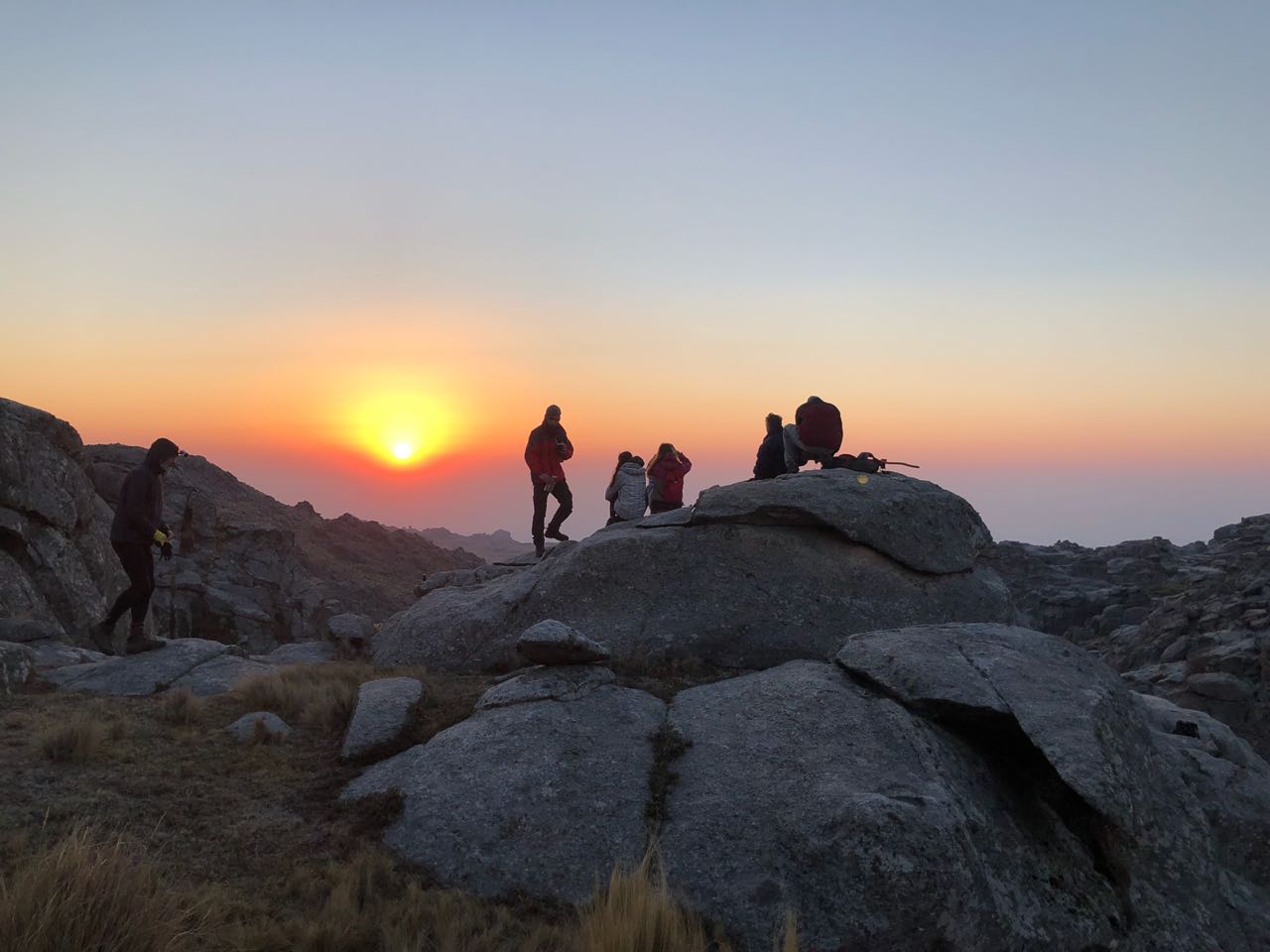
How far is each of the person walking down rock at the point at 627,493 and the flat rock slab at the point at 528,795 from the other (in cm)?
943

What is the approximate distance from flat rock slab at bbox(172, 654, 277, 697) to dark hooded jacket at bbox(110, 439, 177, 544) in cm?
265

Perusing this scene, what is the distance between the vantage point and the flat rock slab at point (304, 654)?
19261 mm

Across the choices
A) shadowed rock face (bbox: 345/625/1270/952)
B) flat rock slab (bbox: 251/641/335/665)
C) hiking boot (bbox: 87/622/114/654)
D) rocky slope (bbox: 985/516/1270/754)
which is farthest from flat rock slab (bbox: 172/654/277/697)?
rocky slope (bbox: 985/516/1270/754)

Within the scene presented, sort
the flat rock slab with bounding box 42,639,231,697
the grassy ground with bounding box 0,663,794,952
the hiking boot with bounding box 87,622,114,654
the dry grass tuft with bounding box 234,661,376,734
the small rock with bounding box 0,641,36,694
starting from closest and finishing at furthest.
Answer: the grassy ground with bounding box 0,663,794,952
the dry grass tuft with bounding box 234,661,376,734
the small rock with bounding box 0,641,36,694
the flat rock slab with bounding box 42,639,231,697
the hiking boot with bounding box 87,622,114,654

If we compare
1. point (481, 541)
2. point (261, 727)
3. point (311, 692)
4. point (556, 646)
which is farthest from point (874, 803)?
point (481, 541)

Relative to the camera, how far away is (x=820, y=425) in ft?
60.7

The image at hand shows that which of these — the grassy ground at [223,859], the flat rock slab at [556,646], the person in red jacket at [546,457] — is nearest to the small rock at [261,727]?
the grassy ground at [223,859]

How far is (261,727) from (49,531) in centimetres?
1464

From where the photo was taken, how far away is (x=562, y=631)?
38.9 feet

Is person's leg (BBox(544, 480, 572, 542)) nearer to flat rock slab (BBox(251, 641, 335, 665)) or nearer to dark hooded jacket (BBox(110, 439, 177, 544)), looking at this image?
flat rock slab (BBox(251, 641, 335, 665))

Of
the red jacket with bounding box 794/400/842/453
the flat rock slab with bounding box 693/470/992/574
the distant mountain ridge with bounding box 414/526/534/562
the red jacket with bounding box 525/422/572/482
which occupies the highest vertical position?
the red jacket with bounding box 794/400/842/453

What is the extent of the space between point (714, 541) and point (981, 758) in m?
6.38

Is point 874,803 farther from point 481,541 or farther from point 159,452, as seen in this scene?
point 481,541

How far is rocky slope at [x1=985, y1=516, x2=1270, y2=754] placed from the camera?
2600 centimetres
